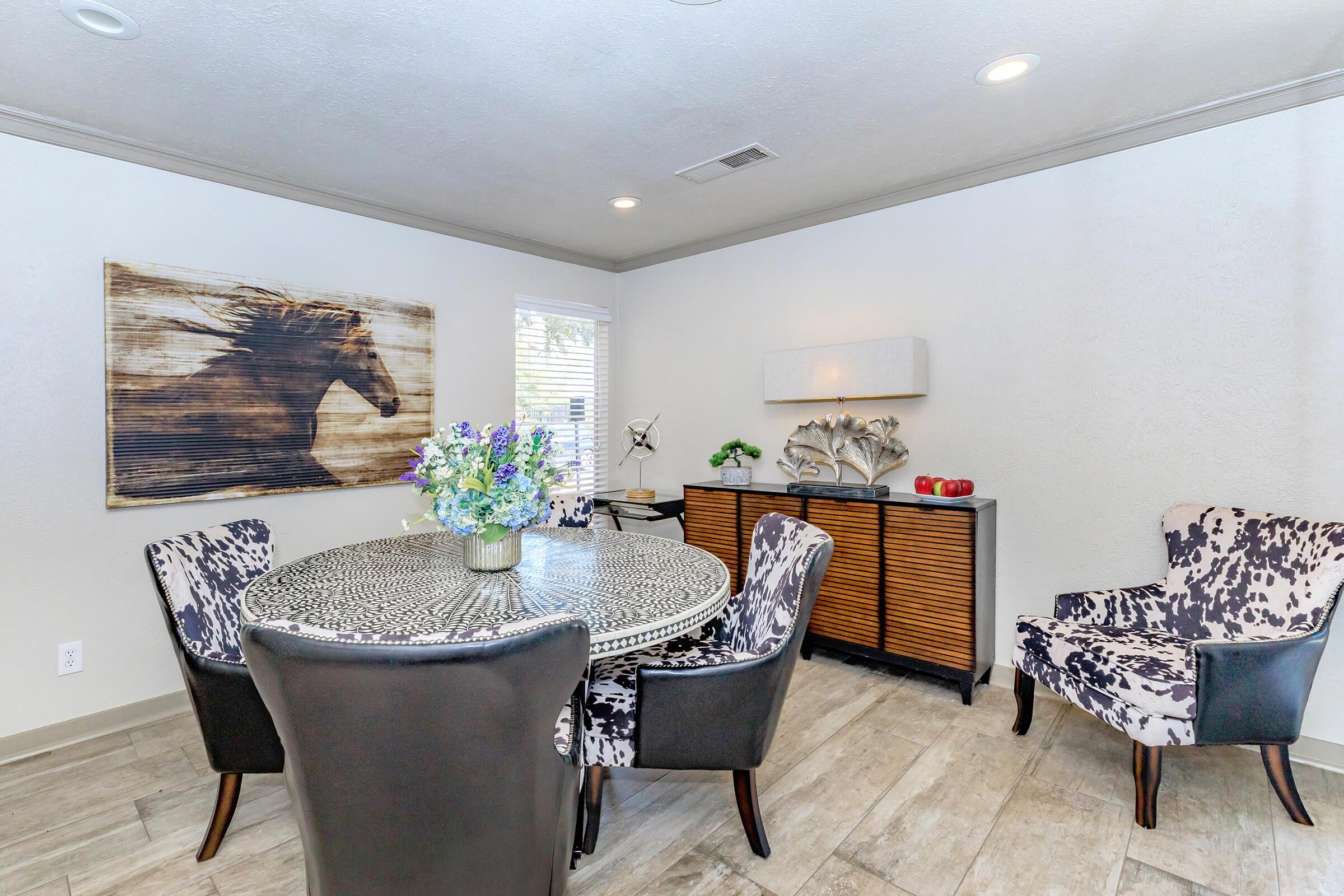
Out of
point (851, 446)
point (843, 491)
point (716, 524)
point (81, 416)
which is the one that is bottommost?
point (716, 524)

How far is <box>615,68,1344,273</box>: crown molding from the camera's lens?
93.6 inches

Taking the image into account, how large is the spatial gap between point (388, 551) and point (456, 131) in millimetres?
1745

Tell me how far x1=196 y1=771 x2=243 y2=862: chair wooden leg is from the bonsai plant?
8.78 ft

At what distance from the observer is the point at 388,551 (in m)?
2.42

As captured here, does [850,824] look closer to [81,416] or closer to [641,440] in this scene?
[641,440]

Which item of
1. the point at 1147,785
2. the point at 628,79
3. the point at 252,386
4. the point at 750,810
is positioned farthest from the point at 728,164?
the point at 1147,785

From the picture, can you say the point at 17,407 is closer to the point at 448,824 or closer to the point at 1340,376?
the point at 448,824

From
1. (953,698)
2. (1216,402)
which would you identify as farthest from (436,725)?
(1216,402)

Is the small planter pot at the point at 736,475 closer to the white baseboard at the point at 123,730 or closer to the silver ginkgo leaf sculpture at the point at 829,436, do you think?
the silver ginkgo leaf sculpture at the point at 829,436

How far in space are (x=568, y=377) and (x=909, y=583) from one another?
2717 millimetres

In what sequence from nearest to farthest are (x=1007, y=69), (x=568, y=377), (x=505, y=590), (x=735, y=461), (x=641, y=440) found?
(x=505, y=590)
(x=1007, y=69)
(x=735, y=461)
(x=641, y=440)
(x=568, y=377)

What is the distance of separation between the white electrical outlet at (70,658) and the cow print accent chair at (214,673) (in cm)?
127

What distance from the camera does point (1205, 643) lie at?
6.45 feet

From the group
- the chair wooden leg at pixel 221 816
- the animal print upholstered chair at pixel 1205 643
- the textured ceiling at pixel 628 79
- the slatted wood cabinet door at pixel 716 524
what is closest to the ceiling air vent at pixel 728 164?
the textured ceiling at pixel 628 79
